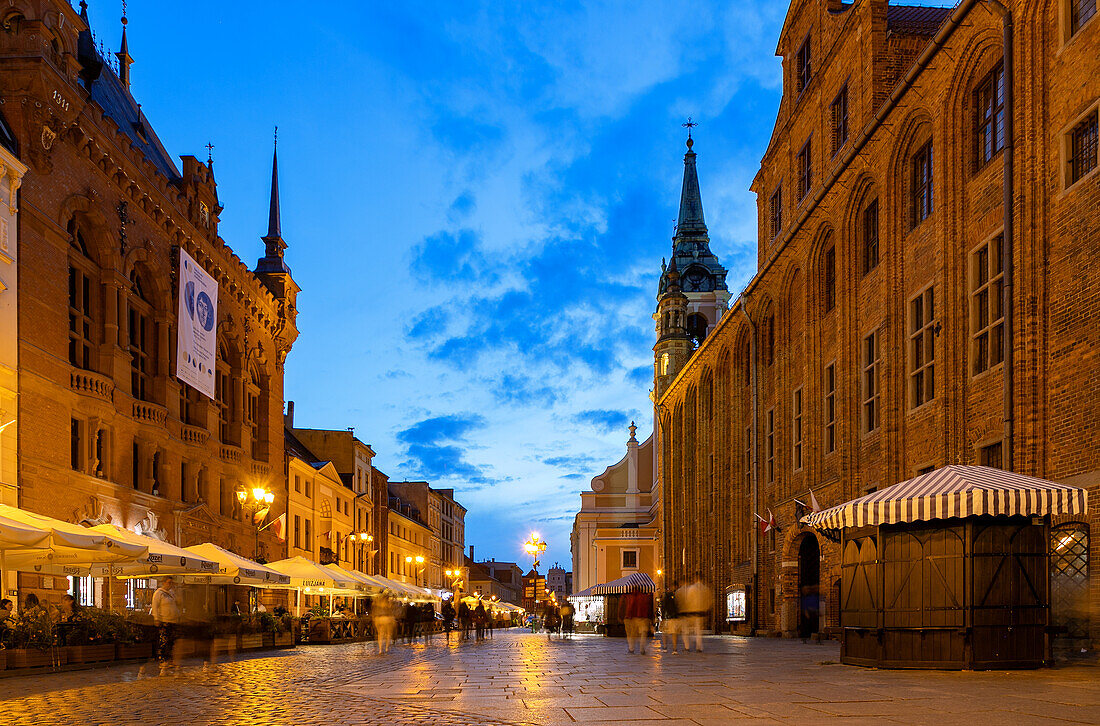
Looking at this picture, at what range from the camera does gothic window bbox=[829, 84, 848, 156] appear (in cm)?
3284

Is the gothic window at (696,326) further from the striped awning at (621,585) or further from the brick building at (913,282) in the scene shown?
the striped awning at (621,585)

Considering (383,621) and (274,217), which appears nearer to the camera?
(383,621)

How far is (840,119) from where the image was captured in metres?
33.5

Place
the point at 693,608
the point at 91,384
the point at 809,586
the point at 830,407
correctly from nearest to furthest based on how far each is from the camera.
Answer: the point at 693,608, the point at 91,384, the point at 830,407, the point at 809,586

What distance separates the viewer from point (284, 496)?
5009 centimetres

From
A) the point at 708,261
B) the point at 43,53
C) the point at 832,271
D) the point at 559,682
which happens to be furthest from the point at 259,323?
the point at 708,261

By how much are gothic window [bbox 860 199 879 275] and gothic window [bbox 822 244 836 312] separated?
3.27 meters

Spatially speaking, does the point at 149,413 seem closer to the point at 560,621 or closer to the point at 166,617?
the point at 166,617

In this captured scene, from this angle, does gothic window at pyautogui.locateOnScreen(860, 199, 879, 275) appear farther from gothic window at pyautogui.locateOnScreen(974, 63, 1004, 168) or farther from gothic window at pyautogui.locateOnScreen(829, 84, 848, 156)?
gothic window at pyautogui.locateOnScreen(974, 63, 1004, 168)

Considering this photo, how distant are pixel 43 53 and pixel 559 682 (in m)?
21.0

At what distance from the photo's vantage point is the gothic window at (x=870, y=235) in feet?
97.9

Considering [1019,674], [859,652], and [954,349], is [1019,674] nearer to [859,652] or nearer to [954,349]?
[859,652]

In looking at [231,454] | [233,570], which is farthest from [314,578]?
[231,454]

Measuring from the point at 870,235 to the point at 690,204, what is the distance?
6450cm
